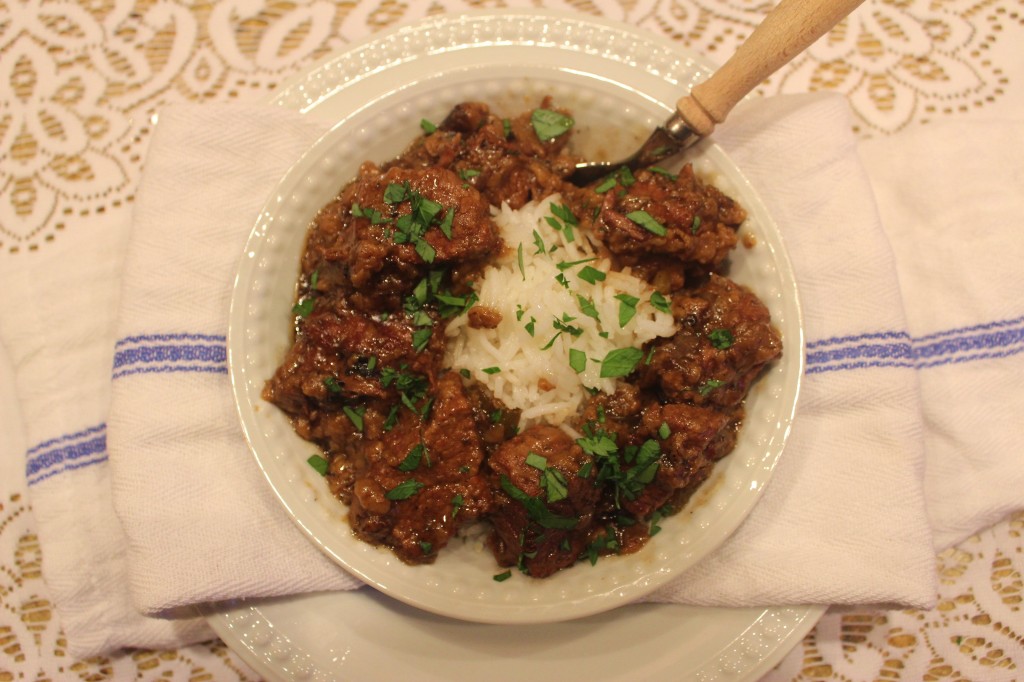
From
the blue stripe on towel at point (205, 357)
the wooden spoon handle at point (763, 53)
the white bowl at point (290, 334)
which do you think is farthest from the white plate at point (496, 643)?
the wooden spoon handle at point (763, 53)

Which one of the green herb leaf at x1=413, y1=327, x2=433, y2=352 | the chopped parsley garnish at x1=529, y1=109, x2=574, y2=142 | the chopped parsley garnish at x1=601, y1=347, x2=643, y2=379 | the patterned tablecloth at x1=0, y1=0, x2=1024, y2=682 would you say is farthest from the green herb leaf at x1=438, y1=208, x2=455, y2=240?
the patterned tablecloth at x1=0, y1=0, x2=1024, y2=682

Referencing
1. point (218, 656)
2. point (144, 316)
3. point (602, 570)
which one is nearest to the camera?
point (602, 570)

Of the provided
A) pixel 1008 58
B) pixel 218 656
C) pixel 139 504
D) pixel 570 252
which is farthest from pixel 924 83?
pixel 218 656

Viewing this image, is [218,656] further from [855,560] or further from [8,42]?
[8,42]

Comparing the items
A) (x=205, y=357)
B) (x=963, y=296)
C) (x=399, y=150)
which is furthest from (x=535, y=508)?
(x=963, y=296)

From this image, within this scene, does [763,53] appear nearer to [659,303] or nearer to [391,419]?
[659,303]

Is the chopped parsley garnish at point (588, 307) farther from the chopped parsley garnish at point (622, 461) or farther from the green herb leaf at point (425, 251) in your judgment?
the green herb leaf at point (425, 251)

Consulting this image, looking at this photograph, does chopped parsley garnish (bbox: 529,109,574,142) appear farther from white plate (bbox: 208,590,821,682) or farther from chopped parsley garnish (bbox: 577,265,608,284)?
white plate (bbox: 208,590,821,682)

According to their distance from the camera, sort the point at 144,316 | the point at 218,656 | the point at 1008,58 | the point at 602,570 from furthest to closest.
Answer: the point at 1008,58 → the point at 218,656 → the point at 144,316 → the point at 602,570
